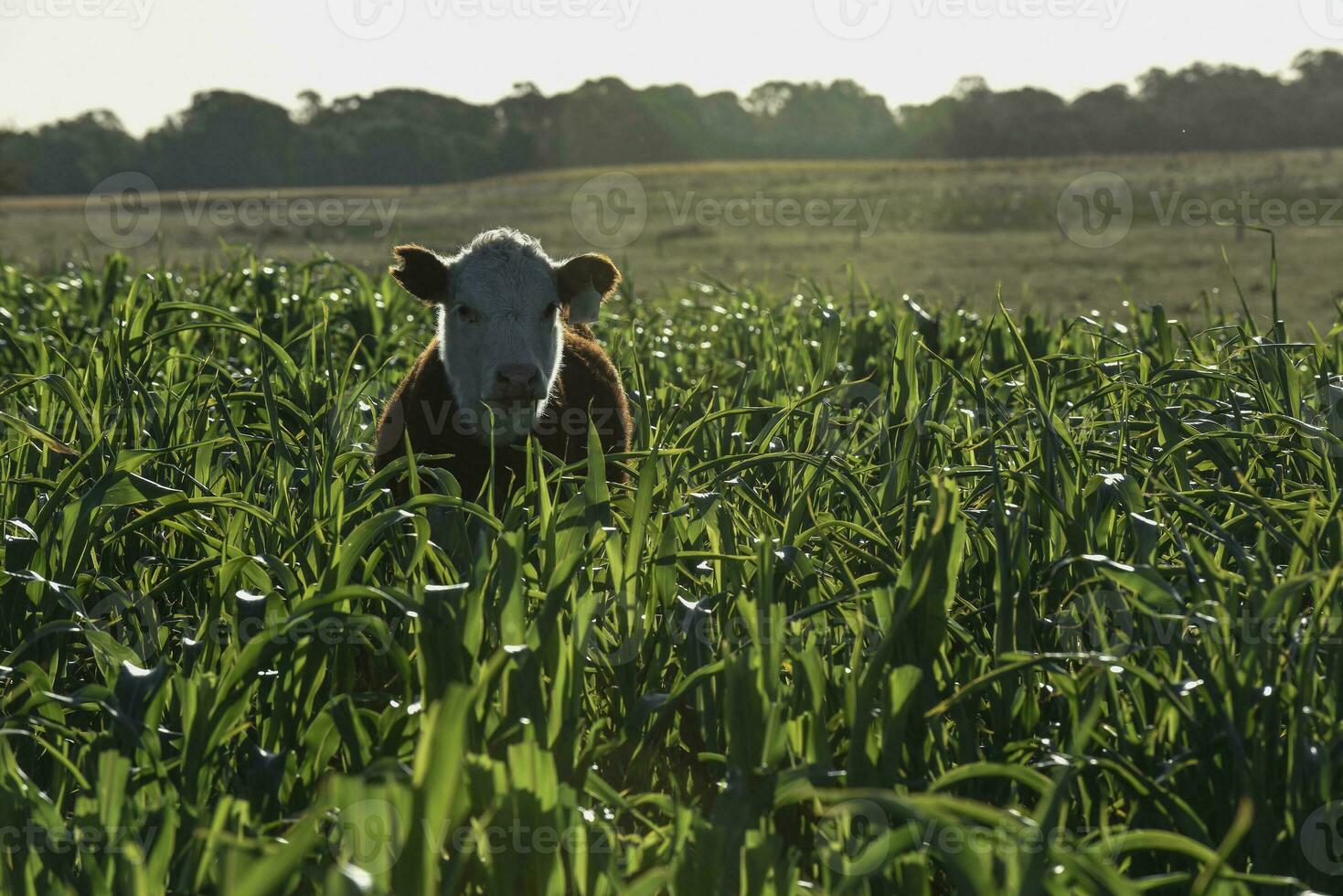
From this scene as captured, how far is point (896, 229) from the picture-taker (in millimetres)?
33188

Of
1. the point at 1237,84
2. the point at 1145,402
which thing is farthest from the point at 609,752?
the point at 1237,84

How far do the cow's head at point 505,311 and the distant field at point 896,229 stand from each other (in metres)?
2.33

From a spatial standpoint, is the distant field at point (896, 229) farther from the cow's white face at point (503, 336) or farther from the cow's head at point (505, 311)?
the cow's white face at point (503, 336)

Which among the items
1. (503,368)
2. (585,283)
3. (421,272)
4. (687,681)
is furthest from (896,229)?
(687,681)

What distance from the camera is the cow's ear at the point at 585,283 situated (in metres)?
4.91

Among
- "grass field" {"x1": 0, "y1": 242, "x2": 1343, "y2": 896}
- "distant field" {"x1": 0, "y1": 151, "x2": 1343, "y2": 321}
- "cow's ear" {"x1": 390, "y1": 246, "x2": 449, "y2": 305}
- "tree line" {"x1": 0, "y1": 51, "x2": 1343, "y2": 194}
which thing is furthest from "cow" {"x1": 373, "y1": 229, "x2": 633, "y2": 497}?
"tree line" {"x1": 0, "y1": 51, "x2": 1343, "y2": 194}

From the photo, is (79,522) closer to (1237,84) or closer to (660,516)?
(660,516)

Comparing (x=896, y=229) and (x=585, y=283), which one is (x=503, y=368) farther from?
(x=896, y=229)

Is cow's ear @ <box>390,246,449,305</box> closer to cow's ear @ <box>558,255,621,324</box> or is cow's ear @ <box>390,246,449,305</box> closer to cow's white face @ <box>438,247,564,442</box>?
cow's white face @ <box>438,247,564,442</box>

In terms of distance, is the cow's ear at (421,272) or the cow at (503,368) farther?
the cow's ear at (421,272)

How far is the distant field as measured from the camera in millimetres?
17781

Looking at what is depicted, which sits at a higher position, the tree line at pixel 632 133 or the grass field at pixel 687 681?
the tree line at pixel 632 133

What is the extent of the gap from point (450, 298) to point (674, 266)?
2091cm

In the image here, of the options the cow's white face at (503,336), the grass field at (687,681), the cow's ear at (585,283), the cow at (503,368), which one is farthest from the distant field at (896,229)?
the grass field at (687,681)
